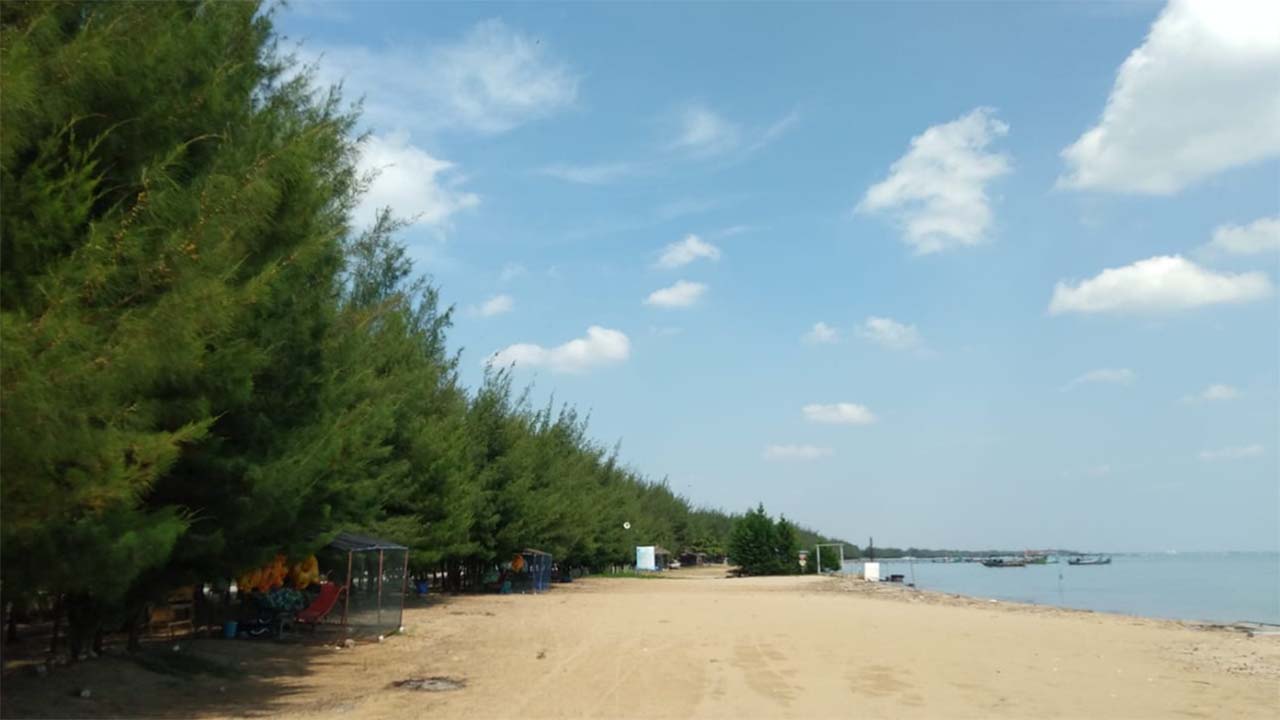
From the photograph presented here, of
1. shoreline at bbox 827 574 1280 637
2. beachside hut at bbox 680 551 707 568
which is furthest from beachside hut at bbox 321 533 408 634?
beachside hut at bbox 680 551 707 568

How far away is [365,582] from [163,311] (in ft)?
37.8

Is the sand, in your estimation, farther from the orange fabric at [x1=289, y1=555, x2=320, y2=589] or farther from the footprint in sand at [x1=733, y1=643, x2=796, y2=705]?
the orange fabric at [x1=289, y1=555, x2=320, y2=589]

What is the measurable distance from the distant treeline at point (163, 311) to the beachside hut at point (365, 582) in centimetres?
306

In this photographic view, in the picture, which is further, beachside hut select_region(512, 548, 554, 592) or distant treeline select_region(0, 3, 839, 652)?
beachside hut select_region(512, 548, 554, 592)

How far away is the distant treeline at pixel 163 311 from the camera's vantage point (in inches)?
284

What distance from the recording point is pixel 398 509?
27078 millimetres

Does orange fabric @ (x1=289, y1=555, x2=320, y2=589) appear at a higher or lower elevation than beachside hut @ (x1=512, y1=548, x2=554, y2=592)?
higher

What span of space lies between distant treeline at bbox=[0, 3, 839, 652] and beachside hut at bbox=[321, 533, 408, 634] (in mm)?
3062

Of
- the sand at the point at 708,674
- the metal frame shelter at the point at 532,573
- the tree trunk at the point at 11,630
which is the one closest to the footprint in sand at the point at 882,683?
the sand at the point at 708,674

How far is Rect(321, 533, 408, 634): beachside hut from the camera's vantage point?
17.5 metres

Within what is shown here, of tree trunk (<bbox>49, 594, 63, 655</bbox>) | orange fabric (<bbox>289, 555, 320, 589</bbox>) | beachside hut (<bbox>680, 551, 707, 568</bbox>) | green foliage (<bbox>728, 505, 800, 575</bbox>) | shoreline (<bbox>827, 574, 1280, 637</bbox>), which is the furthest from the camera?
beachside hut (<bbox>680, 551, 707, 568</bbox>)

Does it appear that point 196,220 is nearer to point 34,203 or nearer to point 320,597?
point 34,203

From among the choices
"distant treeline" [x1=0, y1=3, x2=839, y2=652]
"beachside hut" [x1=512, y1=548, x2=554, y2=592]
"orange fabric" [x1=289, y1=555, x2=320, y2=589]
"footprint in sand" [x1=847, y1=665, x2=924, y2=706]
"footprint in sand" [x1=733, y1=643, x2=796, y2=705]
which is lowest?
"footprint in sand" [x1=847, y1=665, x2=924, y2=706]

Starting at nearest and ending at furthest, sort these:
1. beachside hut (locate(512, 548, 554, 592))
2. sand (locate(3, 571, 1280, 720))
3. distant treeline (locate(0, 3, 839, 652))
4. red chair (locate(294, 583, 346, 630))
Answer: distant treeline (locate(0, 3, 839, 652)) → sand (locate(3, 571, 1280, 720)) → red chair (locate(294, 583, 346, 630)) → beachside hut (locate(512, 548, 554, 592))
